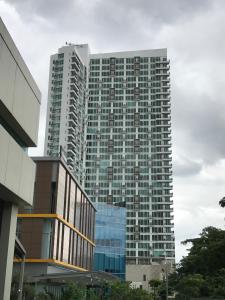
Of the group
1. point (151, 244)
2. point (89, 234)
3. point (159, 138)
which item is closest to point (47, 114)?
point (159, 138)

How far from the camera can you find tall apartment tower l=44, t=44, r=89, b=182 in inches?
5591

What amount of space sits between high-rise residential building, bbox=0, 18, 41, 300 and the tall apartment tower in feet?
384

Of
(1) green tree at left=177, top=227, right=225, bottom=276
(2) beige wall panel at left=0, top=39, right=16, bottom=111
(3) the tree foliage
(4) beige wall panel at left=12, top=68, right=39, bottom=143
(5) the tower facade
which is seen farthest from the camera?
(5) the tower facade

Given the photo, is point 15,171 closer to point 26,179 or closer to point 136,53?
point 26,179

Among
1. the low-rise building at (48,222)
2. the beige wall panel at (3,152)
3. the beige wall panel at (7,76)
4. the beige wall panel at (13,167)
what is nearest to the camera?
the beige wall panel at (3,152)

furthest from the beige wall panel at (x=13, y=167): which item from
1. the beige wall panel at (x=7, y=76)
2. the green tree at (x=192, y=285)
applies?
the green tree at (x=192, y=285)

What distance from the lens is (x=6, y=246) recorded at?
1894cm

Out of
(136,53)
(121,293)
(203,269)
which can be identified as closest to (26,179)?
(121,293)

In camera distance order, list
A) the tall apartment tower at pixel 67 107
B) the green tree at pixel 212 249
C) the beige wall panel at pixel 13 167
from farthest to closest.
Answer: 1. the tall apartment tower at pixel 67 107
2. the green tree at pixel 212 249
3. the beige wall panel at pixel 13 167

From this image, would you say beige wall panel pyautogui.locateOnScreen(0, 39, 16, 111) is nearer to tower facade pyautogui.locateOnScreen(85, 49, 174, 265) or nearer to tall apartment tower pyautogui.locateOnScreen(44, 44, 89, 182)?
tall apartment tower pyautogui.locateOnScreen(44, 44, 89, 182)

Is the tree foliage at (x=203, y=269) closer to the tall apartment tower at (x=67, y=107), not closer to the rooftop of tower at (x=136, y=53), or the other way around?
the tall apartment tower at (x=67, y=107)

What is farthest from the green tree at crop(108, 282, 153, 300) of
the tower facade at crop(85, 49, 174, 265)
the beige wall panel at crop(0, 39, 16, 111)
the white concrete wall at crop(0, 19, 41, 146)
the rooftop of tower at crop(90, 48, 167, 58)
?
the rooftop of tower at crop(90, 48, 167, 58)

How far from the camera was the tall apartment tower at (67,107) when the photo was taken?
466 ft

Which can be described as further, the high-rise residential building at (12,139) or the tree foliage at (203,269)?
the tree foliage at (203,269)
